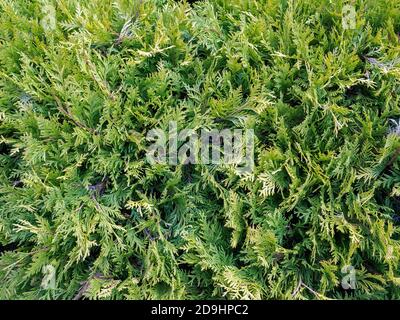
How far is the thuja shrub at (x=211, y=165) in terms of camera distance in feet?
7.21

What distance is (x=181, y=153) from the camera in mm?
2311

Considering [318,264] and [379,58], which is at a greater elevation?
[379,58]

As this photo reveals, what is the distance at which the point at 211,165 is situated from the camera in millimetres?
2305

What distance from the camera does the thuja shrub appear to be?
220 cm

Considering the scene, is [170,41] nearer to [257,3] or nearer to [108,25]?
[108,25]

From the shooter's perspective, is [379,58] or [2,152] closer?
[379,58]

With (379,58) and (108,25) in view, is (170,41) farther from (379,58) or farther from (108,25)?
(379,58)

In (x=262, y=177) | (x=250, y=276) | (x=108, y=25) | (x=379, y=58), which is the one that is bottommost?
(x=250, y=276)

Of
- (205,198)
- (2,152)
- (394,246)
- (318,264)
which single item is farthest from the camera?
(2,152)

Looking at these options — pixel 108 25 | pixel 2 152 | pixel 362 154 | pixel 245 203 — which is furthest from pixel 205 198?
pixel 2 152

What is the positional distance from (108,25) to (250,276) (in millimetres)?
1712

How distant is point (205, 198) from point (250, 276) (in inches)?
20.1

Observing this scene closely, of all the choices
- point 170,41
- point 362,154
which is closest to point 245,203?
point 362,154

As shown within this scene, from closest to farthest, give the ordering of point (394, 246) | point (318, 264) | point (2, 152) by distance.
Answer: point (394, 246) → point (318, 264) → point (2, 152)
